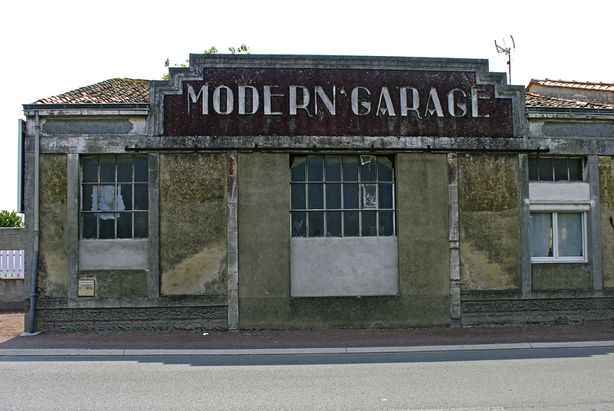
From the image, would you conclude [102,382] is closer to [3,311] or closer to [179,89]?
[179,89]

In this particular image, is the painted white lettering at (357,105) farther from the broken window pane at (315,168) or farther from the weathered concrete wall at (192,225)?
the weathered concrete wall at (192,225)

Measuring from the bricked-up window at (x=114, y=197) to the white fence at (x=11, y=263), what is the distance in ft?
16.6

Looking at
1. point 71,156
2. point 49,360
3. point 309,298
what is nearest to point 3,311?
point 71,156

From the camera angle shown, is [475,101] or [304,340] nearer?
[304,340]

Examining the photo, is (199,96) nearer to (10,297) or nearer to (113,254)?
(113,254)

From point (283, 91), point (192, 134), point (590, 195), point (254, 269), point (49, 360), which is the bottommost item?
point (49, 360)

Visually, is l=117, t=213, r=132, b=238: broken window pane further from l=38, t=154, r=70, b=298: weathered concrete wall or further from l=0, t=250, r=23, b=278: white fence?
l=0, t=250, r=23, b=278: white fence

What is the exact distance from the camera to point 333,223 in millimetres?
13727

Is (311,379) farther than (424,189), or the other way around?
(424,189)

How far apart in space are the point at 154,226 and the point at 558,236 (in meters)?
9.24

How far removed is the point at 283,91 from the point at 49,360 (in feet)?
23.6

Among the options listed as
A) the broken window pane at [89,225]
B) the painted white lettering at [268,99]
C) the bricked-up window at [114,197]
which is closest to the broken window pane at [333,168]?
the painted white lettering at [268,99]

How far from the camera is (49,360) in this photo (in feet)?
33.7

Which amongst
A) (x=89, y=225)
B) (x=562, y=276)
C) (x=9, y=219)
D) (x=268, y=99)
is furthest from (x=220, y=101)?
(x=9, y=219)
